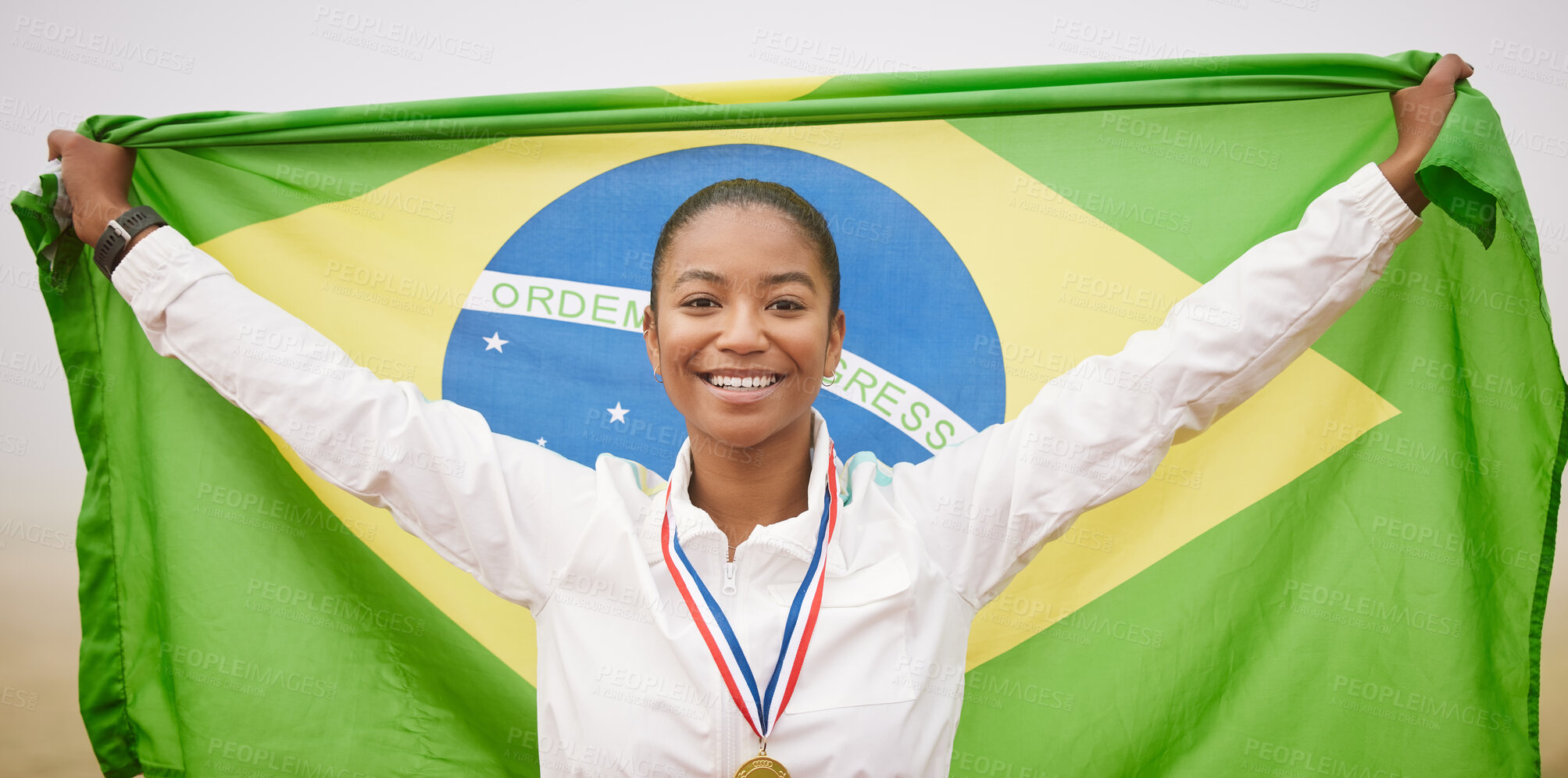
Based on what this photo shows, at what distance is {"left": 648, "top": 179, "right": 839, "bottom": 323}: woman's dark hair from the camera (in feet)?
7.27

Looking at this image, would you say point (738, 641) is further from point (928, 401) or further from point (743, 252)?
point (928, 401)

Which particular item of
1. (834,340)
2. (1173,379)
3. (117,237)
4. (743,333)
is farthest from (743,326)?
(117,237)

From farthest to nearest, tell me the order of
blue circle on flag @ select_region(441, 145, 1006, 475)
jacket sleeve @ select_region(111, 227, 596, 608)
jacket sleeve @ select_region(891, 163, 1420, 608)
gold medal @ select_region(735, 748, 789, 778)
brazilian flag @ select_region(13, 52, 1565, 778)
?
blue circle on flag @ select_region(441, 145, 1006, 475) < brazilian flag @ select_region(13, 52, 1565, 778) < jacket sleeve @ select_region(111, 227, 596, 608) < jacket sleeve @ select_region(891, 163, 1420, 608) < gold medal @ select_region(735, 748, 789, 778)

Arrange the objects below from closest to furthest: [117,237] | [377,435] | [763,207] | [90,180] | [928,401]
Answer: [377,435], [763,207], [117,237], [90,180], [928,401]

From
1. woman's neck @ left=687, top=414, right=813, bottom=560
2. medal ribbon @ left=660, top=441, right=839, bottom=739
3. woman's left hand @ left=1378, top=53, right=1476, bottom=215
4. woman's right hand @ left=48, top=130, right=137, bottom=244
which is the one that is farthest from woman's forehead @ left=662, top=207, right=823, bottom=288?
woman's right hand @ left=48, top=130, right=137, bottom=244

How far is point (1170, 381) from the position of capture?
202 centimetres

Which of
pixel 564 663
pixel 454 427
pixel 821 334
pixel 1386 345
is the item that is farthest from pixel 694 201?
pixel 1386 345

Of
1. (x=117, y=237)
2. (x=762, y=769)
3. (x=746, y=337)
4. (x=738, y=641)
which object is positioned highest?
(x=117, y=237)

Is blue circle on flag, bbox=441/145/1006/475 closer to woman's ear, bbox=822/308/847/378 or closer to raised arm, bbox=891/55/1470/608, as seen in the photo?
woman's ear, bbox=822/308/847/378

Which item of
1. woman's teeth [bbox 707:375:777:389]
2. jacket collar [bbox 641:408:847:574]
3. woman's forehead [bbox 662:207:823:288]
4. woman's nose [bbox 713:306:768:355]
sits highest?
woman's forehead [bbox 662:207:823:288]

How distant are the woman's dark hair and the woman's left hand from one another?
1.27 meters

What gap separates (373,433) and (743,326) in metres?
0.89

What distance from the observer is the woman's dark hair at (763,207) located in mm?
2217

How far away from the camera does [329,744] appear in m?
2.55
